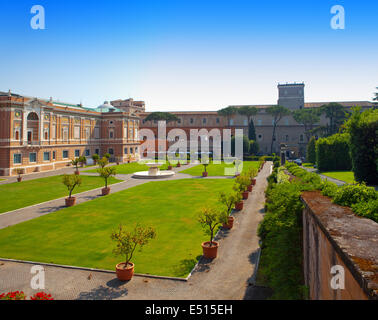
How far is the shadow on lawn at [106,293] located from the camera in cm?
1004

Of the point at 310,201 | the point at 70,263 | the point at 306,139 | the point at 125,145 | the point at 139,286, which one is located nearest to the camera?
the point at 310,201

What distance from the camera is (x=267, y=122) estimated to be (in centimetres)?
9056

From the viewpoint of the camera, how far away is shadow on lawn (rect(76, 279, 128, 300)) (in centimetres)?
1004

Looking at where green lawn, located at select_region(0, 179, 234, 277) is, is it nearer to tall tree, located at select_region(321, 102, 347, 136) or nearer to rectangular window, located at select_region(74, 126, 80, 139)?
rectangular window, located at select_region(74, 126, 80, 139)

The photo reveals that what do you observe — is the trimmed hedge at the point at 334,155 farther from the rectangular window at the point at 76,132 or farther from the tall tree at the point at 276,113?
the rectangular window at the point at 76,132

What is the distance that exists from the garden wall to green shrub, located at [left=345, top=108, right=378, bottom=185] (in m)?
20.2

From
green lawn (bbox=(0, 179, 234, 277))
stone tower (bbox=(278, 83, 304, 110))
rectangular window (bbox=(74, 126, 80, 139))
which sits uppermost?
stone tower (bbox=(278, 83, 304, 110))

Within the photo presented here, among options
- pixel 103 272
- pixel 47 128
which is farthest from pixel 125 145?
pixel 103 272

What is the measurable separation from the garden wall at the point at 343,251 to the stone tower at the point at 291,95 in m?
91.3

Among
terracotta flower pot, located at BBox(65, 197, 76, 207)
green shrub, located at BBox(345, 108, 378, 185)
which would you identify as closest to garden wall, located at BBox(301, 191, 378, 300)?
terracotta flower pot, located at BBox(65, 197, 76, 207)

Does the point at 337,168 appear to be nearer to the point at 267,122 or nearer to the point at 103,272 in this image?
the point at 103,272

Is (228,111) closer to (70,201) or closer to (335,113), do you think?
(335,113)

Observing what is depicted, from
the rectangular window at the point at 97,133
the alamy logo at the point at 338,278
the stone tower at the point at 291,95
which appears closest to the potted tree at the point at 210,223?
the alamy logo at the point at 338,278
